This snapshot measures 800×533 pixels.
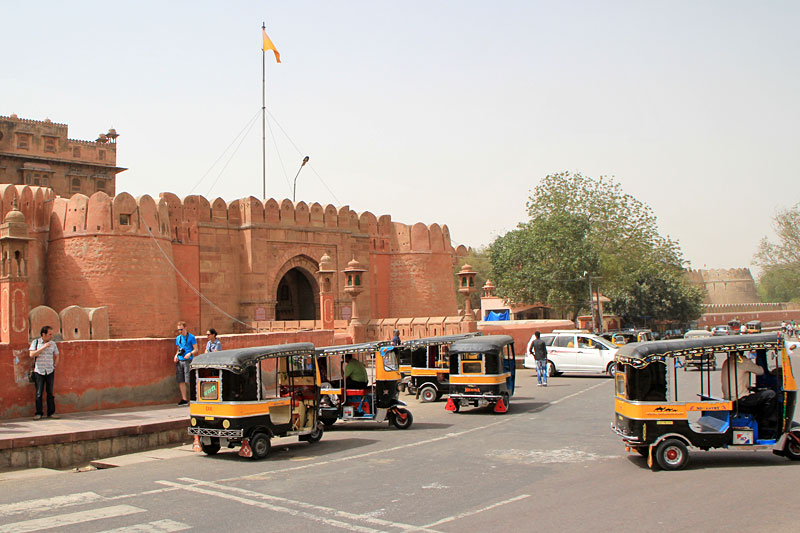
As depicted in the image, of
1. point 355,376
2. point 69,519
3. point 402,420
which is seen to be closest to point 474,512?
point 69,519

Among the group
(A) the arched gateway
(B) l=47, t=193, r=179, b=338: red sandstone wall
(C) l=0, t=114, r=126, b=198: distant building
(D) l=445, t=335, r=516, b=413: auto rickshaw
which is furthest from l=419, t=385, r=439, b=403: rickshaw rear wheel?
(C) l=0, t=114, r=126, b=198: distant building

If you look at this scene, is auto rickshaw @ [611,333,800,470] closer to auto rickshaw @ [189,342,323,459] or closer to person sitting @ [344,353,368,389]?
auto rickshaw @ [189,342,323,459]

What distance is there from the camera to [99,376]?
13594mm

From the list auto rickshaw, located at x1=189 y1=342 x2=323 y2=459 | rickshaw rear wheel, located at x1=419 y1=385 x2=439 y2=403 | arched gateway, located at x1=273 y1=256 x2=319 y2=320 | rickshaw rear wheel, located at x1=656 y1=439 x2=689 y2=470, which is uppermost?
arched gateway, located at x1=273 y1=256 x2=319 y2=320

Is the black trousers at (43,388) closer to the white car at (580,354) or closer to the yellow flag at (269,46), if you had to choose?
the white car at (580,354)

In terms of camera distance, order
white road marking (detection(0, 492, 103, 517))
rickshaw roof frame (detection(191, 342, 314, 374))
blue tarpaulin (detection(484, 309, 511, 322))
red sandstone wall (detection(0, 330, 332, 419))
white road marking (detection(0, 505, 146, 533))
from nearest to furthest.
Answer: white road marking (detection(0, 505, 146, 533))
white road marking (detection(0, 492, 103, 517))
rickshaw roof frame (detection(191, 342, 314, 374))
red sandstone wall (detection(0, 330, 332, 419))
blue tarpaulin (detection(484, 309, 511, 322))

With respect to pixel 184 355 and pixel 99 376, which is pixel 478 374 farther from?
pixel 99 376

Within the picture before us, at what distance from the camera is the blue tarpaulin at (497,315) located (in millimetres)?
44009

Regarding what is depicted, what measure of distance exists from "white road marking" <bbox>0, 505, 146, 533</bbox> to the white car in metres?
17.0

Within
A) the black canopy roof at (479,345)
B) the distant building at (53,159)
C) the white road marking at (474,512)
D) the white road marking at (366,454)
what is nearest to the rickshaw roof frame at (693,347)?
the white road marking at (474,512)

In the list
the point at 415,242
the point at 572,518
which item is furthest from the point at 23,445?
the point at 415,242

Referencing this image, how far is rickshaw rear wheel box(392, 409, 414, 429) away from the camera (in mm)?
12547

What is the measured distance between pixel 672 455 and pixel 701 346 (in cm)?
129

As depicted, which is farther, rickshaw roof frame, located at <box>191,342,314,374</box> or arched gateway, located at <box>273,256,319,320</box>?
arched gateway, located at <box>273,256,319,320</box>
